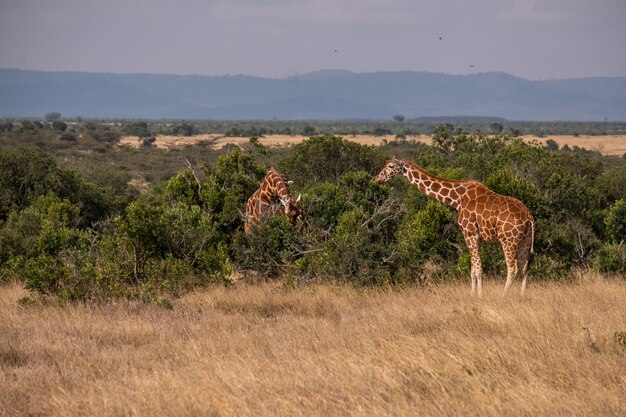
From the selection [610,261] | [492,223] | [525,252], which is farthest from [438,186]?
[610,261]

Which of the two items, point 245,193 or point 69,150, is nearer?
point 245,193

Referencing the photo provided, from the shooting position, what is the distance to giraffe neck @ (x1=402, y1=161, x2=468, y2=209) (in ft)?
43.6

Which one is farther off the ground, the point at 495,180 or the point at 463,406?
the point at 495,180

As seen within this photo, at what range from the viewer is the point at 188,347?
30.0 ft

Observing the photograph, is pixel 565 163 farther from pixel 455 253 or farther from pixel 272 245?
pixel 272 245

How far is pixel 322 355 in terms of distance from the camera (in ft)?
28.5

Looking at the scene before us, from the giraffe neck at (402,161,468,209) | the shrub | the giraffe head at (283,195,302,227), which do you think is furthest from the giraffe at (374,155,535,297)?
the shrub

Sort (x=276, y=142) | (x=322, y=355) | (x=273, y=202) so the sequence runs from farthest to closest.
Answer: (x=276, y=142)
(x=273, y=202)
(x=322, y=355)

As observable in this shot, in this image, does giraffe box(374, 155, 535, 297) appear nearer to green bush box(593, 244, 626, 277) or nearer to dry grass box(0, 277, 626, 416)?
dry grass box(0, 277, 626, 416)

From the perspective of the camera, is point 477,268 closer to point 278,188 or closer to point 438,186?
point 438,186

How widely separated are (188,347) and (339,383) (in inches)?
87.3

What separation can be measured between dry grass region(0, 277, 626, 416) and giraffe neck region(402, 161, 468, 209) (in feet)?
6.02

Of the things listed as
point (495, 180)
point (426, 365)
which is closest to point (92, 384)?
point (426, 365)

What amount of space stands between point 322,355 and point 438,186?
562 centimetres
